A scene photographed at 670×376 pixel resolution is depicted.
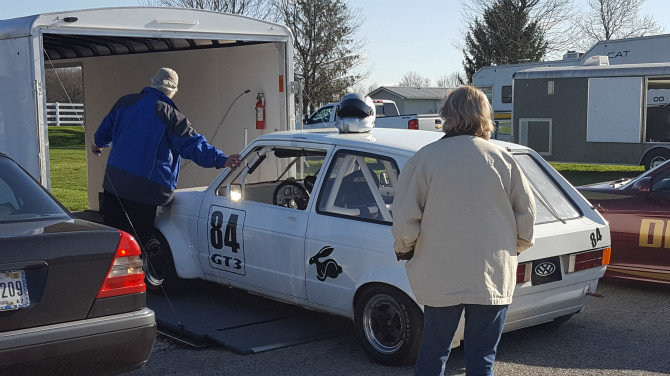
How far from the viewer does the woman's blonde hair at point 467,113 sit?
3.78 m

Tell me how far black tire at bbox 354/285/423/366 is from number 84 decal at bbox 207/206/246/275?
4.19ft

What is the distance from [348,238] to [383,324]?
0.60 metres

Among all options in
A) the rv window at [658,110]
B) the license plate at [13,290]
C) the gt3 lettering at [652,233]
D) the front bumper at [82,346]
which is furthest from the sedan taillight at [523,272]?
the rv window at [658,110]

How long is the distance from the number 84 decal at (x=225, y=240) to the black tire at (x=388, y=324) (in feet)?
Result: 4.19

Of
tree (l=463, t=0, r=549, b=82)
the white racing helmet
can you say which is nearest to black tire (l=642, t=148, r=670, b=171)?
the white racing helmet

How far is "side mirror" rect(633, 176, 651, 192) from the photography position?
23.7 ft

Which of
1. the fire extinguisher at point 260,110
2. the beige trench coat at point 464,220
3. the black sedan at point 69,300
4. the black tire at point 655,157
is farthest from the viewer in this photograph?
the black tire at point 655,157

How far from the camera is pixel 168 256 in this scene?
6.93 m

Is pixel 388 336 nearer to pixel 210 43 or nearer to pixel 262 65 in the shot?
pixel 262 65

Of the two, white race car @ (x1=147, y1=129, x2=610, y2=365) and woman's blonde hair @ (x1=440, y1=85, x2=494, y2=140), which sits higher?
woman's blonde hair @ (x1=440, y1=85, x2=494, y2=140)

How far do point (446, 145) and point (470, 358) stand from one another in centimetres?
99

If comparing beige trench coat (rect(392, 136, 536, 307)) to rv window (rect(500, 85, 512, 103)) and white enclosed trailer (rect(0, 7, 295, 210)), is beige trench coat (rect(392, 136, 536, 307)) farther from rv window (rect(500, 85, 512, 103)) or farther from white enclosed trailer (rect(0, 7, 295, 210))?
rv window (rect(500, 85, 512, 103))

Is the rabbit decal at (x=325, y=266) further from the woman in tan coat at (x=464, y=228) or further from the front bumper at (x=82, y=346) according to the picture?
the woman in tan coat at (x=464, y=228)

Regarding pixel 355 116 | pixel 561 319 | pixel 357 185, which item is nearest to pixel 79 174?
pixel 355 116
